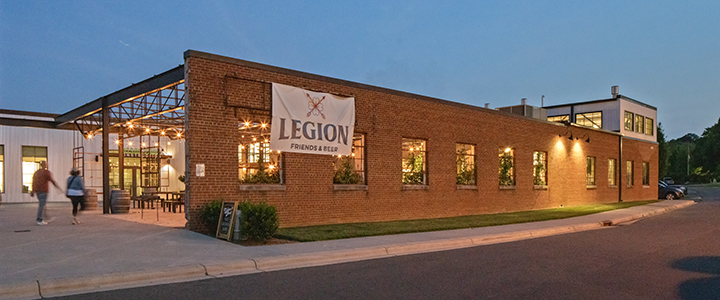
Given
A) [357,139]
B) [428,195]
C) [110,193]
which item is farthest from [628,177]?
[110,193]

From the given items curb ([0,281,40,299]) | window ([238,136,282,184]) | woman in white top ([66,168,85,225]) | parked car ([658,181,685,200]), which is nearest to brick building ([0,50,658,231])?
window ([238,136,282,184])

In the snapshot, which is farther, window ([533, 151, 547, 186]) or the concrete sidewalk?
window ([533, 151, 547, 186])

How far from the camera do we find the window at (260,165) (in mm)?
14695

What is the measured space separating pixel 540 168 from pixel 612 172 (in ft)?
38.9

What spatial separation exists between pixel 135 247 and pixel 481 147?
15402 millimetres

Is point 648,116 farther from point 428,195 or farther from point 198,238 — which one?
point 198,238

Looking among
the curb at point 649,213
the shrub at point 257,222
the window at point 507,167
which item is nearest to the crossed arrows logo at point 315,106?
the shrub at point 257,222

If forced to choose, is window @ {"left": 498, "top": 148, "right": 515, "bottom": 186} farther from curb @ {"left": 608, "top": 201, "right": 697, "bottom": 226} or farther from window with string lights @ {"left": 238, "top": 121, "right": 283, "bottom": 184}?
window with string lights @ {"left": 238, "top": 121, "right": 283, "bottom": 184}

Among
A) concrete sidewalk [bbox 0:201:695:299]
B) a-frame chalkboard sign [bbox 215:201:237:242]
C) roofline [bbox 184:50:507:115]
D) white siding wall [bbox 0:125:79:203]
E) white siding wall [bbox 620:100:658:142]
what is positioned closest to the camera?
concrete sidewalk [bbox 0:201:695:299]

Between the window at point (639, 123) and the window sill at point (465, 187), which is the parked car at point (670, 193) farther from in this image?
the window sill at point (465, 187)

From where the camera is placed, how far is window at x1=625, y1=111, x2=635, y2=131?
126 feet

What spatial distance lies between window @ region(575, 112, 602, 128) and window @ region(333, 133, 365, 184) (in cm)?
2677

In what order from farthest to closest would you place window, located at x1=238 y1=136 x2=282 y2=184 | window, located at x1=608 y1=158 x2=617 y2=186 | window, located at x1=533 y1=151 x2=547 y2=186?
window, located at x1=608 y1=158 x2=617 y2=186 → window, located at x1=533 y1=151 x2=547 y2=186 → window, located at x1=238 y1=136 x2=282 y2=184

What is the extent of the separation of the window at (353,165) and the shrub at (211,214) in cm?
462
